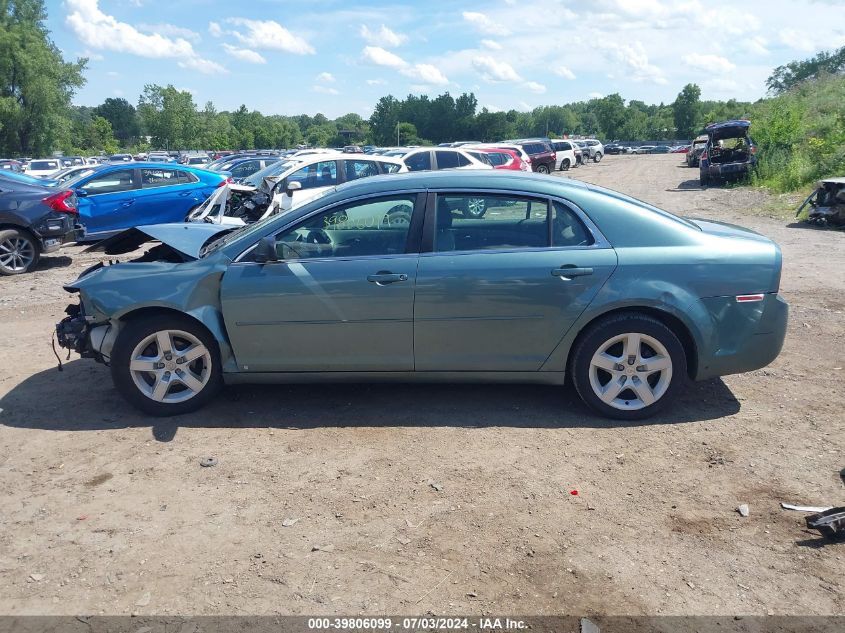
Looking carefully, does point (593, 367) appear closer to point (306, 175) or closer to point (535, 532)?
point (535, 532)

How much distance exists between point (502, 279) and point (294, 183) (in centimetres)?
732

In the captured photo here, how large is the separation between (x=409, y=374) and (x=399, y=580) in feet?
6.09

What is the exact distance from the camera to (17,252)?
424 inches

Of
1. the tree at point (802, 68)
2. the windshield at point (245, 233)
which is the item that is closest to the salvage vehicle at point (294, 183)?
the windshield at point (245, 233)

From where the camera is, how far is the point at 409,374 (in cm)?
481

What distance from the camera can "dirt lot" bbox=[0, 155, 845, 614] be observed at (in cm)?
306

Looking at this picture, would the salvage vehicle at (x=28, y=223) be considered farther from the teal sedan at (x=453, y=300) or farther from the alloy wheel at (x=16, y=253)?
the teal sedan at (x=453, y=300)

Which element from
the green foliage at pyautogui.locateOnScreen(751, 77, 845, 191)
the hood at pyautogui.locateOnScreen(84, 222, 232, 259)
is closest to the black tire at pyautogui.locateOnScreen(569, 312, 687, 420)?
the hood at pyautogui.locateOnScreen(84, 222, 232, 259)

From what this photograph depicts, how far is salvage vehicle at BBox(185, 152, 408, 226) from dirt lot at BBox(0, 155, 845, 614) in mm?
5606

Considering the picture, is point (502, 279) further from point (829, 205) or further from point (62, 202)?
point (829, 205)

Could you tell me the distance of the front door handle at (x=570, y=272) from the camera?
4.58 meters

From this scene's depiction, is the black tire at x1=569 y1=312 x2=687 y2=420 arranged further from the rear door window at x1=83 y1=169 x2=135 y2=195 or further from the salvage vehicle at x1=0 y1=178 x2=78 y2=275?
the rear door window at x1=83 y1=169 x2=135 y2=195

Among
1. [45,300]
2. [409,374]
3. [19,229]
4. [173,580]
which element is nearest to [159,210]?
[19,229]

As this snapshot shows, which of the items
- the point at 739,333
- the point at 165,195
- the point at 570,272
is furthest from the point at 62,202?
the point at 739,333
